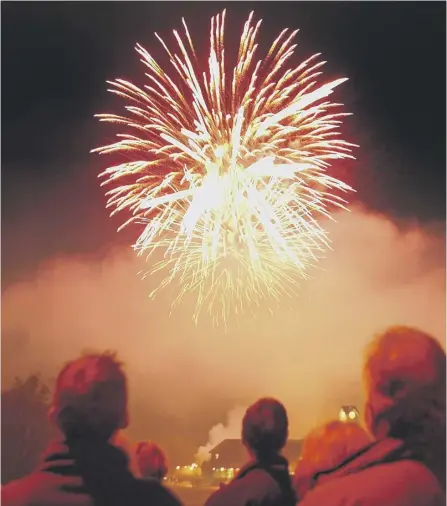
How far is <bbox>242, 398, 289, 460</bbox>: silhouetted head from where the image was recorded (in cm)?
484

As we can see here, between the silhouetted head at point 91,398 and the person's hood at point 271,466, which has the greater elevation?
the silhouetted head at point 91,398

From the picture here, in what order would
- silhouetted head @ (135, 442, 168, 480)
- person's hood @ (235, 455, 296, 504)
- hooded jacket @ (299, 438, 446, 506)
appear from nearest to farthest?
hooded jacket @ (299, 438, 446, 506) < person's hood @ (235, 455, 296, 504) < silhouetted head @ (135, 442, 168, 480)

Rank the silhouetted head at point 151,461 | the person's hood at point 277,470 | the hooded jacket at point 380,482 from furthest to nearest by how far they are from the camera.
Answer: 1. the silhouetted head at point 151,461
2. the person's hood at point 277,470
3. the hooded jacket at point 380,482

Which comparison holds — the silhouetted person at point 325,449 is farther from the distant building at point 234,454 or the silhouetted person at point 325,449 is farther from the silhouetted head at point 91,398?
the silhouetted head at point 91,398

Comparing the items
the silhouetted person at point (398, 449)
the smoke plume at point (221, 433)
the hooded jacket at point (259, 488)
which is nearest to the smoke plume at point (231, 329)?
the smoke plume at point (221, 433)

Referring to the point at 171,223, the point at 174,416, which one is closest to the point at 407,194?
the point at 171,223

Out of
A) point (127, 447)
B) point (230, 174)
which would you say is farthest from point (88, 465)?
point (230, 174)

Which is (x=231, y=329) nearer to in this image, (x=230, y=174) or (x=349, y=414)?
(x=349, y=414)

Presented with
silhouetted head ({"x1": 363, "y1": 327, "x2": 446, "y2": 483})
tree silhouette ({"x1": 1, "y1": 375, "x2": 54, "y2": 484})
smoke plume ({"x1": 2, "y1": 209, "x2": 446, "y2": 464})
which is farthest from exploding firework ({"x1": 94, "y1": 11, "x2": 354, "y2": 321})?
tree silhouette ({"x1": 1, "y1": 375, "x2": 54, "y2": 484})

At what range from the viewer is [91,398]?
15.9 ft

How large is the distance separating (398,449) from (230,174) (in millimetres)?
2611

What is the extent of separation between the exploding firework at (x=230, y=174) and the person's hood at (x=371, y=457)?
1433mm

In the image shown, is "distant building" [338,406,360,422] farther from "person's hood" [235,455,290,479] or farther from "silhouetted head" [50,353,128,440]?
"silhouetted head" [50,353,128,440]

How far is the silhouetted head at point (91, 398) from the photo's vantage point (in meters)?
4.82
